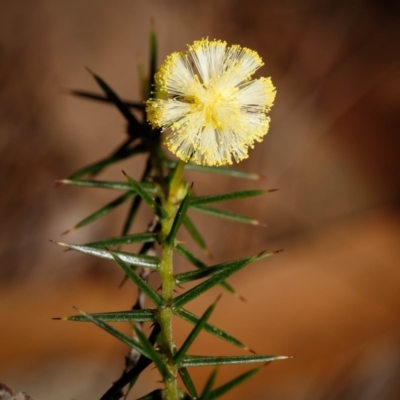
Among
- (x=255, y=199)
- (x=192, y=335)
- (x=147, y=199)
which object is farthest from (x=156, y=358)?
(x=255, y=199)

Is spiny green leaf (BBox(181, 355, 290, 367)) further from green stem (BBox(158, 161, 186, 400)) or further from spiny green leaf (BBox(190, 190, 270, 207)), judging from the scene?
spiny green leaf (BBox(190, 190, 270, 207))

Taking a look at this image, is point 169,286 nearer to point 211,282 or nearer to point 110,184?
point 211,282

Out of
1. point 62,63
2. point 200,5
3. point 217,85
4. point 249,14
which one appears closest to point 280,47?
point 249,14

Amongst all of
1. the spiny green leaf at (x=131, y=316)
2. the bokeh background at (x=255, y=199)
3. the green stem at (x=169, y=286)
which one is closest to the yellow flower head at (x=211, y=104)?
the green stem at (x=169, y=286)

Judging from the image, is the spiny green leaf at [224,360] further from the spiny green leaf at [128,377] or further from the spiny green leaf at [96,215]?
the spiny green leaf at [96,215]

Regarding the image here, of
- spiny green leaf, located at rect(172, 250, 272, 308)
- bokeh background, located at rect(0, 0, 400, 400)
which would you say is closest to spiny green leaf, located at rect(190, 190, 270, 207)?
spiny green leaf, located at rect(172, 250, 272, 308)

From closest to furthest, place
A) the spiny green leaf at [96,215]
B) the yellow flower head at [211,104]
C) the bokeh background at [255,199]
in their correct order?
1. the yellow flower head at [211,104]
2. the spiny green leaf at [96,215]
3. the bokeh background at [255,199]
